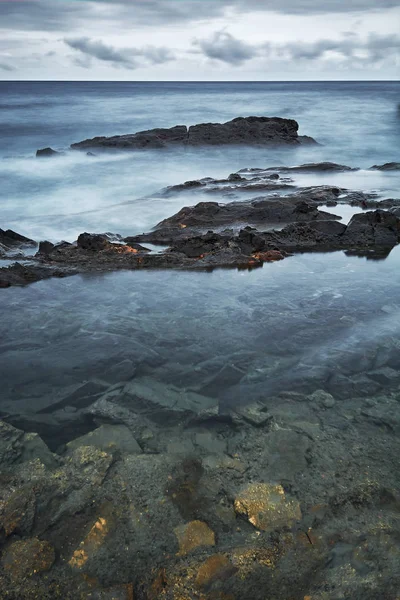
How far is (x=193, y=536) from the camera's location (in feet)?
12.6

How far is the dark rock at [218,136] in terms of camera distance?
2692 centimetres

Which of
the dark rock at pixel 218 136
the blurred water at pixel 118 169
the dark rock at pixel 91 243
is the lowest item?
the blurred water at pixel 118 169

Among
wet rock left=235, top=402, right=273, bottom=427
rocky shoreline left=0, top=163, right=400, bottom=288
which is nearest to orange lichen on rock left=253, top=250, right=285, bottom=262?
rocky shoreline left=0, top=163, right=400, bottom=288

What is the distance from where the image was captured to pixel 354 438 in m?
4.93

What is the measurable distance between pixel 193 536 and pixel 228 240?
7.31 metres

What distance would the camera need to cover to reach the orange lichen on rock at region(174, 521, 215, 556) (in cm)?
376

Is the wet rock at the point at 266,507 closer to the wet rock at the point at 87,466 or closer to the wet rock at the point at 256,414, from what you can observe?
the wet rock at the point at 256,414

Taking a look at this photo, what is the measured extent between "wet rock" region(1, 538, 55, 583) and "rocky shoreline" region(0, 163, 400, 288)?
5.66 m

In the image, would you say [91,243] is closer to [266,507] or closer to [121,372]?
[121,372]

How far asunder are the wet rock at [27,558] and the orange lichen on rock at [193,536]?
0.94m

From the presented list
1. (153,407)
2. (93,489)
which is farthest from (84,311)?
(93,489)

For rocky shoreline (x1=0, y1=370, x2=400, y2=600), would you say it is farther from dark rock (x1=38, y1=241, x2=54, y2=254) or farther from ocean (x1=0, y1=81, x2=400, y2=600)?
dark rock (x1=38, y1=241, x2=54, y2=254)

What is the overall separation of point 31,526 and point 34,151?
2714 cm

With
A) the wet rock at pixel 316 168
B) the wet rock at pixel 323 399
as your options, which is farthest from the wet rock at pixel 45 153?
the wet rock at pixel 323 399
